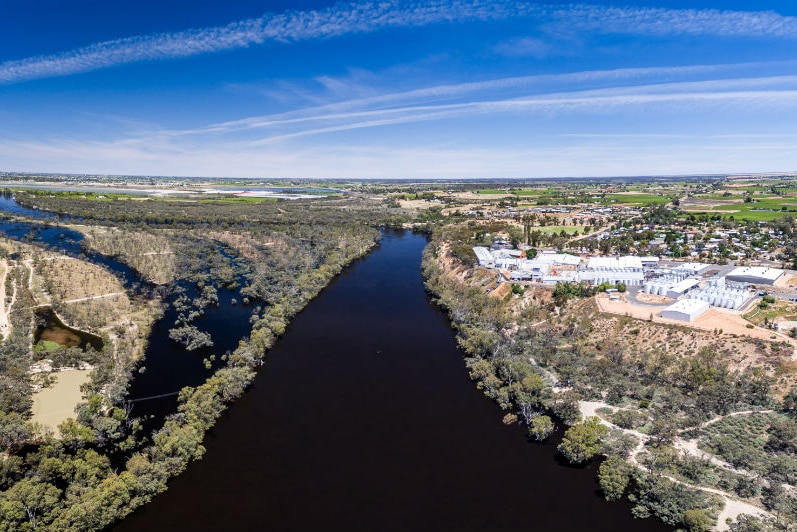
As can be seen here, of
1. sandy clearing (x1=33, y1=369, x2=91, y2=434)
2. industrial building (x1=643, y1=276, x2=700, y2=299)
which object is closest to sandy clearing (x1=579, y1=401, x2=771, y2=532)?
industrial building (x1=643, y1=276, x2=700, y2=299)

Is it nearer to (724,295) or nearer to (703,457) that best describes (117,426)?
(703,457)

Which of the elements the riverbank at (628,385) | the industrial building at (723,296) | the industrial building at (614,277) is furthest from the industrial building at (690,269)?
the riverbank at (628,385)

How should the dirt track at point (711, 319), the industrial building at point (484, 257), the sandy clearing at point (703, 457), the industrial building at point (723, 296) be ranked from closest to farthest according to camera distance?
the sandy clearing at point (703, 457) < the dirt track at point (711, 319) < the industrial building at point (723, 296) < the industrial building at point (484, 257)

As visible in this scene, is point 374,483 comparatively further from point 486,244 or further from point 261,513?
point 486,244

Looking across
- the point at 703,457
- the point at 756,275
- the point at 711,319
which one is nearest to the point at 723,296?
the point at 711,319

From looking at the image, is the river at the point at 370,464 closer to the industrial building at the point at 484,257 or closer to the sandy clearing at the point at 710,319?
the sandy clearing at the point at 710,319

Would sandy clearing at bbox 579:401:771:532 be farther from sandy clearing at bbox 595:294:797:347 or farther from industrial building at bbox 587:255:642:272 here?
industrial building at bbox 587:255:642:272
